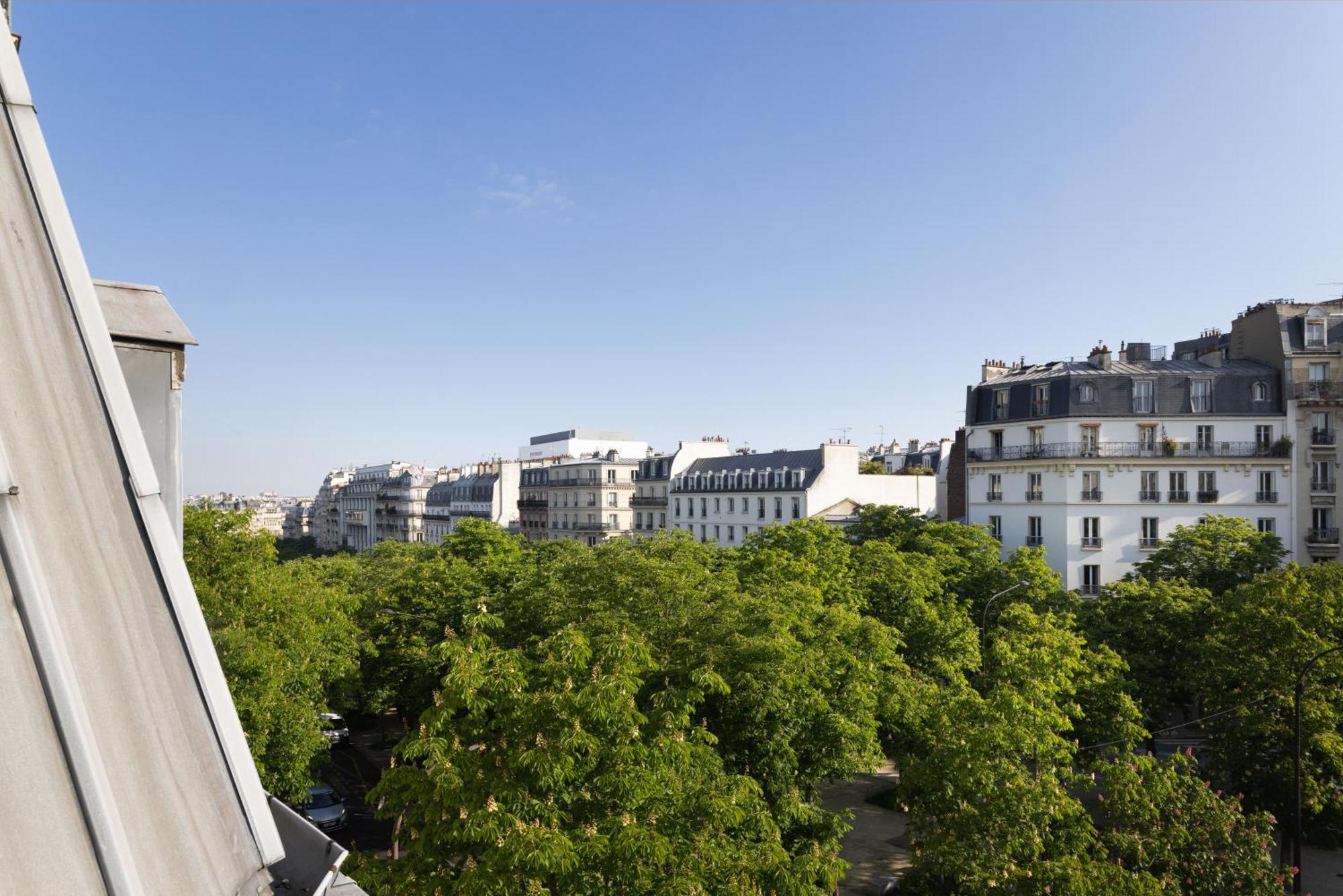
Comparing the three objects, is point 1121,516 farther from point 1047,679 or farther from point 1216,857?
point 1216,857

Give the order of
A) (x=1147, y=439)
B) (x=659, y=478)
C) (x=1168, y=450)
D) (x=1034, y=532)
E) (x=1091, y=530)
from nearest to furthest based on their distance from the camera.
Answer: (x=1168, y=450) → (x=1091, y=530) → (x=1147, y=439) → (x=1034, y=532) → (x=659, y=478)

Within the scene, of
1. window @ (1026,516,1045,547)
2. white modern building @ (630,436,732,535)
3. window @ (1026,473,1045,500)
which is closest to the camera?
window @ (1026,516,1045,547)

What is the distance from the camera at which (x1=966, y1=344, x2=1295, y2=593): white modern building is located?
160 feet

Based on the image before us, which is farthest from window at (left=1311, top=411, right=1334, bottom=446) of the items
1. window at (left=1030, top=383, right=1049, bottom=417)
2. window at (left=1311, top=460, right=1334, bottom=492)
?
window at (left=1030, top=383, right=1049, bottom=417)

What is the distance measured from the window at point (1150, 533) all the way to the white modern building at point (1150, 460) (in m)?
0.06

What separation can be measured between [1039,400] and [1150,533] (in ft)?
32.4

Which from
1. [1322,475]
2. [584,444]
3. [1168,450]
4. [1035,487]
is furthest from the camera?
[584,444]

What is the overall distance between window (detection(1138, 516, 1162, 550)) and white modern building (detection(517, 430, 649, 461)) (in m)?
75.4

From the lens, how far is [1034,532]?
51.4m

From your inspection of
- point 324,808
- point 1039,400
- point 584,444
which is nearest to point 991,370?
point 1039,400

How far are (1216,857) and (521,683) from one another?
46.0ft

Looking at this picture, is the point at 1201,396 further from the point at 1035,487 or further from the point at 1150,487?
the point at 1035,487

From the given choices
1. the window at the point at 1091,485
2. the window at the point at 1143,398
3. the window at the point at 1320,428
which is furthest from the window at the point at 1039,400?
the window at the point at 1320,428

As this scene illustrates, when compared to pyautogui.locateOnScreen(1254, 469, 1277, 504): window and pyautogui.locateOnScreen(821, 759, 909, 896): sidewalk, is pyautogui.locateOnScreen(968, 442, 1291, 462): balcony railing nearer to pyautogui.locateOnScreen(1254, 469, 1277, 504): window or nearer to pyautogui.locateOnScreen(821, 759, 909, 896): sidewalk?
pyautogui.locateOnScreen(1254, 469, 1277, 504): window
